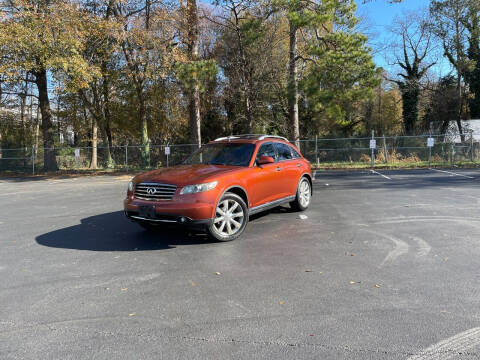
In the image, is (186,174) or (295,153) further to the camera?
(295,153)

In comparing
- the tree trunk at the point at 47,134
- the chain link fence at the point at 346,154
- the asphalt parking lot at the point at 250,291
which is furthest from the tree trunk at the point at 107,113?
the asphalt parking lot at the point at 250,291

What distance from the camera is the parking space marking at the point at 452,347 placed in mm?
2768

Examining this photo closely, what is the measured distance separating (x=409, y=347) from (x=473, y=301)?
123 cm

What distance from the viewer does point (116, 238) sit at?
646 cm

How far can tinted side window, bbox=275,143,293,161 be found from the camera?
7966 millimetres

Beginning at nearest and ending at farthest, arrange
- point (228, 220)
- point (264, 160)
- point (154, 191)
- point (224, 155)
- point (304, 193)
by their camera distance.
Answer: point (154, 191)
point (228, 220)
point (264, 160)
point (224, 155)
point (304, 193)

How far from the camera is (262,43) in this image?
2420 cm

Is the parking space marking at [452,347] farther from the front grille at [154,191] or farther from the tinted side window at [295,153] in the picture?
the tinted side window at [295,153]

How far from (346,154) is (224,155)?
2080 cm

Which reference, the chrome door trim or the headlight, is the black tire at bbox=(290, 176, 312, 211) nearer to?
the chrome door trim

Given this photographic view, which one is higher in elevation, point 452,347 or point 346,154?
point 346,154

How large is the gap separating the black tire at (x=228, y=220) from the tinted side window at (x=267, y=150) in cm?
130

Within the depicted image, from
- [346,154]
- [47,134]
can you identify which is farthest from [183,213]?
[47,134]

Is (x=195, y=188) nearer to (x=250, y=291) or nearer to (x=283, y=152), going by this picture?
(x=250, y=291)
